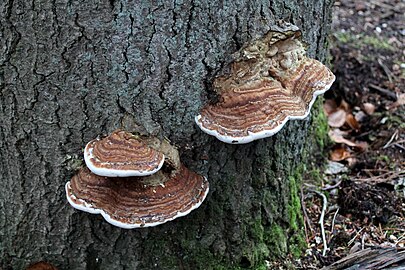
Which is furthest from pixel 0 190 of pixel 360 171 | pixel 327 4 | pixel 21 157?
pixel 360 171

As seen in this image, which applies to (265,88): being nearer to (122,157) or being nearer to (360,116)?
(122,157)

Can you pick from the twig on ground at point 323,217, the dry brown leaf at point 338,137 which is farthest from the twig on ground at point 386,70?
the twig on ground at point 323,217

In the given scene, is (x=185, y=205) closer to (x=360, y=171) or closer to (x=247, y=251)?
(x=247, y=251)

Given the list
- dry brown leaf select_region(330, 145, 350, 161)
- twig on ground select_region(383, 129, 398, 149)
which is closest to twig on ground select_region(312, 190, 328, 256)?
dry brown leaf select_region(330, 145, 350, 161)

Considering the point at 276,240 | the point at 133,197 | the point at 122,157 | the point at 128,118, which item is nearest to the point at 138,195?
the point at 133,197

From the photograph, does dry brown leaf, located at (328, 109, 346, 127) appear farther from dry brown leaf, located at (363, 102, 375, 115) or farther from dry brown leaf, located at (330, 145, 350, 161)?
dry brown leaf, located at (330, 145, 350, 161)

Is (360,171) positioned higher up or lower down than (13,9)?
lower down
